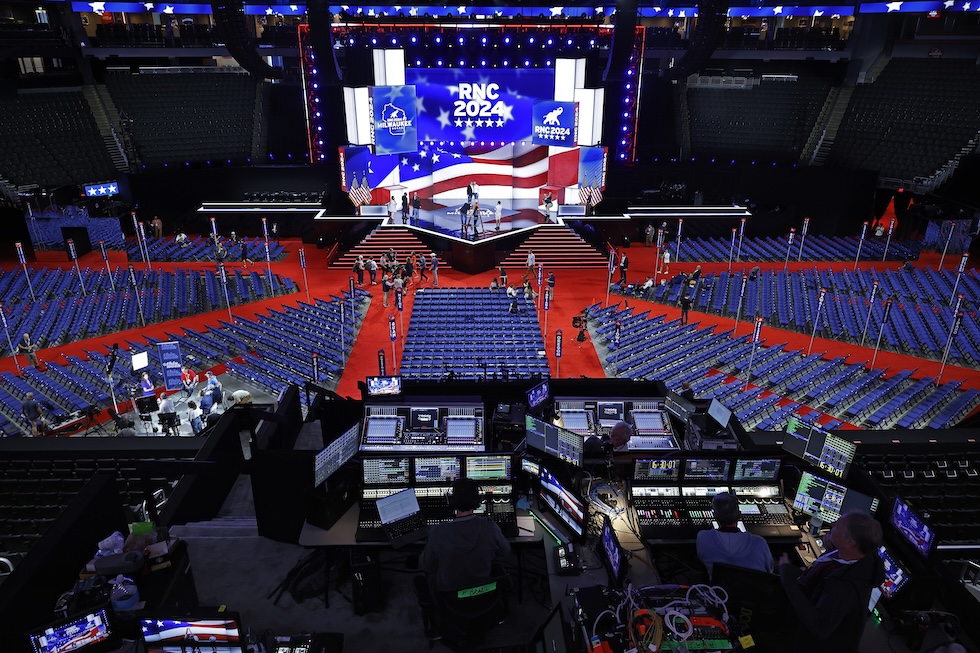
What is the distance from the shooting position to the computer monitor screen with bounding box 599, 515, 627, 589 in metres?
7.05

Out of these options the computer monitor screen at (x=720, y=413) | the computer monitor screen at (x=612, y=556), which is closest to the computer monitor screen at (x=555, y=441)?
the computer monitor screen at (x=612, y=556)

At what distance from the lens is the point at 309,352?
18.7m

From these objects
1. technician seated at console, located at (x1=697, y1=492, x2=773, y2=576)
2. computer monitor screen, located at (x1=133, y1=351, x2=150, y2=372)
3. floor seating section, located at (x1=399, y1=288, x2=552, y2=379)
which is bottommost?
floor seating section, located at (x1=399, y1=288, x2=552, y2=379)

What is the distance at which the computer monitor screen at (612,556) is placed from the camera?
7051 mm

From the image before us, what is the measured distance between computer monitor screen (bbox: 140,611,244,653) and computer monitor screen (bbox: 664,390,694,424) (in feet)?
23.5

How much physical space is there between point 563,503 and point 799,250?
25.2 m

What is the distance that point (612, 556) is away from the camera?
724cm

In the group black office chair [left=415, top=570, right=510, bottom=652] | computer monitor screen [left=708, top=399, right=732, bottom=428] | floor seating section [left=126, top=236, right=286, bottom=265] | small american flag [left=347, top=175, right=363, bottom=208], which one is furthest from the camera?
small american flag [left=347, top=175, right=363, bottom=208]

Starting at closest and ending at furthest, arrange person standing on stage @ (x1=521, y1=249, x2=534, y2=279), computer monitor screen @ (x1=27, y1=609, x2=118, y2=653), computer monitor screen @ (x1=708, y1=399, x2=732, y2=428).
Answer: computer monitor screen @ (x1=27, y1=609, x2=118, y2=653) < computer monitor screen @ (x1=708, y1=399, x2=732, y2=428) < person standing on stage @ (x1=521, y1=249, x2=534, y2=279)

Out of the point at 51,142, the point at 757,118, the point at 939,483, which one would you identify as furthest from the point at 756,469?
the point at 51,142

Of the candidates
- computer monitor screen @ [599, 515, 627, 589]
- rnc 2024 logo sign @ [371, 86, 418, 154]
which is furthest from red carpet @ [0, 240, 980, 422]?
computer monitor screen @ [599, 515, 627, 589]

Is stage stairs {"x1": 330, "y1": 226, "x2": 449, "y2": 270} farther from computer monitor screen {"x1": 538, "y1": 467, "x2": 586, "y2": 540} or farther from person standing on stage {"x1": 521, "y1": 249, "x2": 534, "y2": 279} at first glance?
computer monitor screen {"x1": 538, "y1": 467, "x2": 586, "y2": 540}

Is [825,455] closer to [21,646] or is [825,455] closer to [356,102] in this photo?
[21,646]

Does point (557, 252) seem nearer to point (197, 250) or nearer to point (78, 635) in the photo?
point (197, 250)
